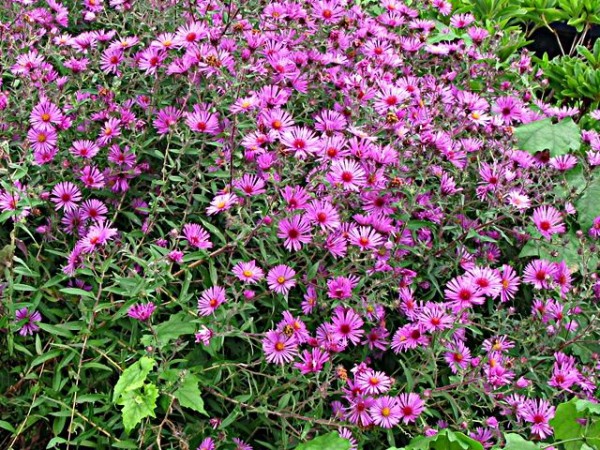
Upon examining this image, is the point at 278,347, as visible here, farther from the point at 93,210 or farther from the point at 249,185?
the point at 93,210

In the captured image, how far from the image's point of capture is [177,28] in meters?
2.32

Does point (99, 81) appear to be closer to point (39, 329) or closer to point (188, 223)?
point (188, 223)

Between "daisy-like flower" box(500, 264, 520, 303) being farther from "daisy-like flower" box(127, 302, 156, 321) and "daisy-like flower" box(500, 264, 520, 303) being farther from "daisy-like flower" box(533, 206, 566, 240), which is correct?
"daisy-like flower" box(127, 302, 156, 321)

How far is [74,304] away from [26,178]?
42 centimetres

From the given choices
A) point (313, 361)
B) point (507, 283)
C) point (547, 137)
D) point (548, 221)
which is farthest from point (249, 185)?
point (547, 137)

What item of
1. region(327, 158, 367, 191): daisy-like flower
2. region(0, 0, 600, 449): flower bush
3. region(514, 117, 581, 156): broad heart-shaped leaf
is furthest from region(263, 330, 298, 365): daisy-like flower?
region(514, 117, 581, 156): broad heart-shaped leaf

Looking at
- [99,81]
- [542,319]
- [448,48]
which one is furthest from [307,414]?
[448,48]

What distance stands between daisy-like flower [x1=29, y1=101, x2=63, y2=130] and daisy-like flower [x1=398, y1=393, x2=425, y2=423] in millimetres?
1097

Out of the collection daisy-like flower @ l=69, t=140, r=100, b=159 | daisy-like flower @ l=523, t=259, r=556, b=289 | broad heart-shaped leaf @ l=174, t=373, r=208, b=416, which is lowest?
broad heart-shaped leaf @ l=174, t=373, r=208, b=416

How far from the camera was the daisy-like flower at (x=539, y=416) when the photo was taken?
179 centimetres

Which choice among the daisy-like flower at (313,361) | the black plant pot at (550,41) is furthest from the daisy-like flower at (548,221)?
the black plant pot at (550,41)

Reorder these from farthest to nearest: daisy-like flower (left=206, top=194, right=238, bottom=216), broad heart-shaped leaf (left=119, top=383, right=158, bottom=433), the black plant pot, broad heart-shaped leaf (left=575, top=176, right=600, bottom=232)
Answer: the black plant pot < broad heart-shaped leaf (left=575, top=176, right=600, bottom=232) < daisy-like flower (left=206, top=194, right=238, bottom=216) < broad heart-shaped leaf (left=119, top=383, right=158, bottom=433)

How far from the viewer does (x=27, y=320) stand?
5.88ft

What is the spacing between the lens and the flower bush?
5.72ft
